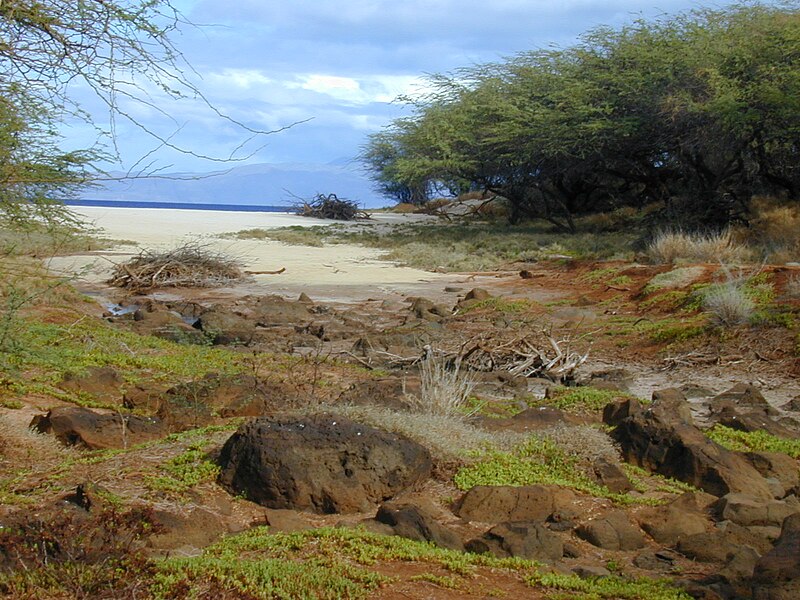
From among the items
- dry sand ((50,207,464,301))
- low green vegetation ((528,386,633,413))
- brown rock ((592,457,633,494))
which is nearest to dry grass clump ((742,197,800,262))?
dry sand ((50,207,464,301))

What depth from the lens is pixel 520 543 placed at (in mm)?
5258

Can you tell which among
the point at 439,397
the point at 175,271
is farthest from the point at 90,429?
the point at 175,271

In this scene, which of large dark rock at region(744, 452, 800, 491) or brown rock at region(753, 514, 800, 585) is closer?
brown rock at region(753, 514, 800, 585)

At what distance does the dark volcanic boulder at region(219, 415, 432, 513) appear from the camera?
6039 mm

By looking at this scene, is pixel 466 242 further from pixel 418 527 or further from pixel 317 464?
pixel 418 527

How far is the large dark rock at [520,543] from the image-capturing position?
5.21 m

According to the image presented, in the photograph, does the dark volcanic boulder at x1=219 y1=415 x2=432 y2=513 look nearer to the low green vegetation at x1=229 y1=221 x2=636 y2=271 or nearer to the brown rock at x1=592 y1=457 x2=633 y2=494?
the brown rock at x1=592 y1=457 x2=633 y2=494

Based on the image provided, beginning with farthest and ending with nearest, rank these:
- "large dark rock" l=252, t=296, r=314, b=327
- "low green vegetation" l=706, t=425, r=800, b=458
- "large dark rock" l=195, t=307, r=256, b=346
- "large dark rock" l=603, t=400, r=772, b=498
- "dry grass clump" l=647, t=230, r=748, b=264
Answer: "dry grass clump" l=647, t=230, r=748, b=264 → "large dark rock" l=252, t=296, r=314, b=327 → "large dark rock" l=195, t=307, r=256, b=346 → "low green vegetation" l=706, t=425, r=800, b=458 → "large dark rock" l=603, t=400, r=772, b=498

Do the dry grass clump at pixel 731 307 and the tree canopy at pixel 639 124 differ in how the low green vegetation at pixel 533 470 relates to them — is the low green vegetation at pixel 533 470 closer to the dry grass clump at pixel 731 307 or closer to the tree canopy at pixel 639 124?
the dry grass clump at pixel 731 307

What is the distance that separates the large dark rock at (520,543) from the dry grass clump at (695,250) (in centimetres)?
1532

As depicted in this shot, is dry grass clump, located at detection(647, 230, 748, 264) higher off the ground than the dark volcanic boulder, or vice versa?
dry grass clump, located at detection(647, 230, 748, 264)

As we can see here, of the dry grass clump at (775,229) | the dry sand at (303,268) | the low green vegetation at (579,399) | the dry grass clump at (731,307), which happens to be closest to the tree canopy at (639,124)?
the dry grass clump at (775,229)

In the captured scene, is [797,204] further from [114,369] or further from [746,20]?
[114,369]

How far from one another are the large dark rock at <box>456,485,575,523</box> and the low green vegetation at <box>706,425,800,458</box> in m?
2.54
